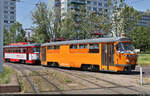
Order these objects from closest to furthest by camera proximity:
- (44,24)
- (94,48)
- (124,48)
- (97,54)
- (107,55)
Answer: (124,48) → (107,55) → (97,54) → (94,48) → (44,24)

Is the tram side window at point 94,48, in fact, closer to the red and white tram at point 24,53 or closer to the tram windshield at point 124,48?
the tram windshield at point 124,48

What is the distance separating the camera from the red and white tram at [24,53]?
26.2 m

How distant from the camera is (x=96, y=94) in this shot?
8273 mm

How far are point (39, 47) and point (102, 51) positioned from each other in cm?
1182

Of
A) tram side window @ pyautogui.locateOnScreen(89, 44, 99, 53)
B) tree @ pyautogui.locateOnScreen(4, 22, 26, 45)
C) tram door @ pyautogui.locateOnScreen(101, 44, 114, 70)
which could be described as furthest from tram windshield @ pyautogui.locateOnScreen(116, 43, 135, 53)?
tree @ pyautogui.locateOnScreen(4, 22, 26, 45)

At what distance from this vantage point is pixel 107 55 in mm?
15461

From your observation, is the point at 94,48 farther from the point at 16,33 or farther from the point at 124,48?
the point at 16,33

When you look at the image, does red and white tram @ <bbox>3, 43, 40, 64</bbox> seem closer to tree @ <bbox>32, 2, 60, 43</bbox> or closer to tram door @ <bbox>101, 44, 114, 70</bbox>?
tree @ <bbox>32, 2, 60, 43</bbox>

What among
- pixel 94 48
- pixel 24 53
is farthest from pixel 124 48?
pixel 24 53

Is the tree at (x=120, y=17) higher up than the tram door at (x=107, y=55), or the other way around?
the tree at (x=120, y=17)

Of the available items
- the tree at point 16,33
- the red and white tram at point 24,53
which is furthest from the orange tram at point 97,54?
the tree at point 16,33

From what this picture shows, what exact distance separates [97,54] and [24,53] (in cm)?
1421

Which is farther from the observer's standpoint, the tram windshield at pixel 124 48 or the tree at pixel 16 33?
the tree at pixel 16 33

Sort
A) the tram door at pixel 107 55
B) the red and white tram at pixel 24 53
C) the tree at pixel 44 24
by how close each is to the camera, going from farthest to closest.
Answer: the tree at pixel 44 24, the red and white tram at pixel 24 53, the tram door at pixel 107 55
